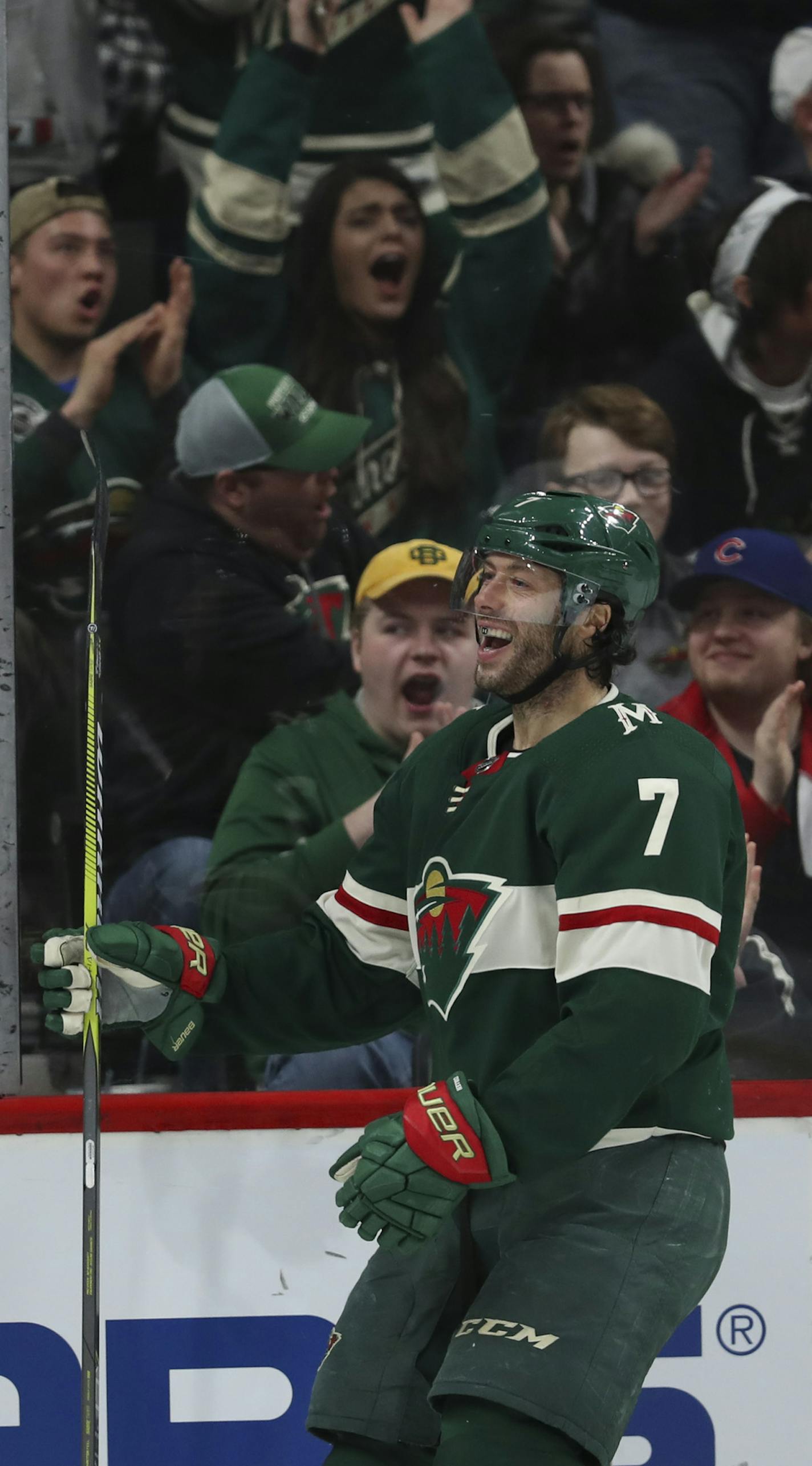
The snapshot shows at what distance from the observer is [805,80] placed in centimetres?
292

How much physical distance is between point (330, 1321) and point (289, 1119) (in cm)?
32

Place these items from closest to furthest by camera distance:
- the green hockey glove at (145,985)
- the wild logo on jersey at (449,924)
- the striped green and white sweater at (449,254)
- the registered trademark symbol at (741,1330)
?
1. the wild logo on jersey at (449,924)
2. the green hockey glove at (145,985)
3. the registered trademark symbol at (741,1330)
4. the striped green and white sweater at (449,254)

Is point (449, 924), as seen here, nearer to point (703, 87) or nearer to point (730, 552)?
point (730, 552)

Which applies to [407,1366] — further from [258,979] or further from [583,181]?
[583,181]

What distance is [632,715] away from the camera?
1886 mm

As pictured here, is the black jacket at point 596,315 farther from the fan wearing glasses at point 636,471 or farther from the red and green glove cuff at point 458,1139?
the red and green glove cuff at point 458,1139

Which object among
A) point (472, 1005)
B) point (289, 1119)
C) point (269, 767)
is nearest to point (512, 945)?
point (472, 1005)

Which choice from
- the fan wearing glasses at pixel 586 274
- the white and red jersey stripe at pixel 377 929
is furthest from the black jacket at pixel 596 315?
the white and red jersey stripe at pixel 377 929

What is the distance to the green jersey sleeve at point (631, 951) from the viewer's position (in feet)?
5.39

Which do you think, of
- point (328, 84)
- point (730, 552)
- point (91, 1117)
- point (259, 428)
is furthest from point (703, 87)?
point (91, 1117)

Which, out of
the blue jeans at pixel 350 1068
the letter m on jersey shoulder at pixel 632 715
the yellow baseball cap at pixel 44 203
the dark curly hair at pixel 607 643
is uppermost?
the yellow baseball cap at pixel 44 203

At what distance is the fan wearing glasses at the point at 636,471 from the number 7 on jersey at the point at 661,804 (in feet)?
3.76

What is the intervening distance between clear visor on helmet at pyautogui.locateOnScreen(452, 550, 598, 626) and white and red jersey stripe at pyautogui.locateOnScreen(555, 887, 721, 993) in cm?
36

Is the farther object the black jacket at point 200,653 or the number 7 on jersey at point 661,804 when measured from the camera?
the black jacket at point 200,653
